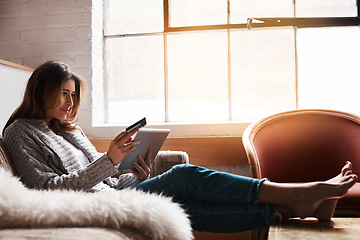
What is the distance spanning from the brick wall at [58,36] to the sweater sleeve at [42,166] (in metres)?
1.20

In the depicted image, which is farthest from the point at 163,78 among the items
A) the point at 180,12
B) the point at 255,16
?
the point at 255,16

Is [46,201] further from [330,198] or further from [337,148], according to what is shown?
[337,148]

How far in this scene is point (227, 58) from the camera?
2.79m

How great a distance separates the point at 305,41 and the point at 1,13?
2274mm

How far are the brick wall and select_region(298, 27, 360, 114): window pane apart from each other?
4.94 ft

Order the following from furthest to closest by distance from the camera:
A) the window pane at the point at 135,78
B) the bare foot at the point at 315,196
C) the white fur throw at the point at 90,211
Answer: the window pane at the point at 135,78 < the bare foot at the point at 315,196 < the white fur throw at the point at 90,211

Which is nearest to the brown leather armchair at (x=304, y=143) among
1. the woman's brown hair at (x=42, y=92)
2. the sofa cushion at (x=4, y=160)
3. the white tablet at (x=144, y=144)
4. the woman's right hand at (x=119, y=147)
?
the white tablet at (x=144, y=144)

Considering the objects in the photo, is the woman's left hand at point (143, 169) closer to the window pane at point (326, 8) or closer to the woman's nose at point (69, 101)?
the woman's nose at point (69, 101)

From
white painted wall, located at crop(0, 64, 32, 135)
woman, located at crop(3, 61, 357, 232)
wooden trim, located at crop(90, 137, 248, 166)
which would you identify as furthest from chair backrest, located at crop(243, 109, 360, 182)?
white painted wall, located at crop(0, 64, 32, 135)

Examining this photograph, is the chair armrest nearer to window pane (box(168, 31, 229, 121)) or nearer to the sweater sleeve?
the sweater sleeve

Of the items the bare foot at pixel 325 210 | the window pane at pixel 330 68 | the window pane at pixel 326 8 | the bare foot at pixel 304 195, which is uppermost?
the window pane at pixel 326 8

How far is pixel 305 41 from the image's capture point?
107 inches

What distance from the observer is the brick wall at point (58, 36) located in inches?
108

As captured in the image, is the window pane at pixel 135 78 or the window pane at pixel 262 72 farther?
the window pane at pixel 135 78
